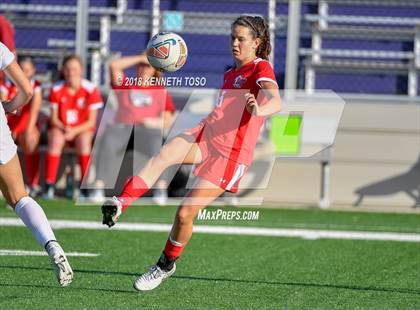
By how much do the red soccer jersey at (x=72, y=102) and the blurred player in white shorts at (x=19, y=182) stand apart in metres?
6.87

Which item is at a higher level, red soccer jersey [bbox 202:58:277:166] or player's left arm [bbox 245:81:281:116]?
player's left arm [bbox 245:81:281:116]

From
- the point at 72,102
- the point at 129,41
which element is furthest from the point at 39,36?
the point at 72,102

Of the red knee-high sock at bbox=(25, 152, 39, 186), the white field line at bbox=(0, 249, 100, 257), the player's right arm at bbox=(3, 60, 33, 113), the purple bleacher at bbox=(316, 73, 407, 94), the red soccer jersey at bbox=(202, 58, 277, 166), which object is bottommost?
the red knee-high sock at bbox=(25, 152, 39, 186)

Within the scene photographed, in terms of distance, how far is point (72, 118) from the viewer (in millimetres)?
12070

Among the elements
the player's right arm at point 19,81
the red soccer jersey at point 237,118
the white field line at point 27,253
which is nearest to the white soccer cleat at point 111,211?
the player's right arm at point 19,81

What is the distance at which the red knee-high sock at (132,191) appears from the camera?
524 centimetres

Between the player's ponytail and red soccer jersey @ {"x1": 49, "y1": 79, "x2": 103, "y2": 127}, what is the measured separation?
6.33m

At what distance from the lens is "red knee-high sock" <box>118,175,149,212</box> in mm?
5242

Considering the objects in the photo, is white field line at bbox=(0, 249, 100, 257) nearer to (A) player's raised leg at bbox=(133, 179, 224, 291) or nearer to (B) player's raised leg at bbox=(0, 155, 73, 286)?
(A) player's raised leg at bbox=(133, 179, 224, 291)

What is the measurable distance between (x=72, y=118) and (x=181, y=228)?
6.80 m

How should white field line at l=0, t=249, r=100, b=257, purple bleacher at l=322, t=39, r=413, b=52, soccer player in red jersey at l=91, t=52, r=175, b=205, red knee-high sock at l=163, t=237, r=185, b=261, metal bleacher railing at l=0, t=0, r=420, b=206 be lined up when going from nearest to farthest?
red knee-high sock at l=163, t=237, r=185, b=261 → white field line at l=0, t=249, r=100, b=257 → soccer player in red jersey at l=91, t=52, r=175, b=205 → metal bleacher railing at l=0, t=0, r=420, b=206 → purple bleacher at l=322, t=39, r=413, b=52

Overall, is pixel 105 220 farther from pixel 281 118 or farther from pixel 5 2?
pixel 5 2

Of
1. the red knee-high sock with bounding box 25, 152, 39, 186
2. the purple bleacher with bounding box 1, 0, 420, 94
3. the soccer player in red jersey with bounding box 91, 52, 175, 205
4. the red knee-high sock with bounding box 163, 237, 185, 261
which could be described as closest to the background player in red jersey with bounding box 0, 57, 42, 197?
the red knee-high sock with bounding box 25, 152, 39, 186

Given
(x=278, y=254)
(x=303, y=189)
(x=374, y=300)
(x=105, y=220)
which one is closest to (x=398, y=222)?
(x=303, y=189)
